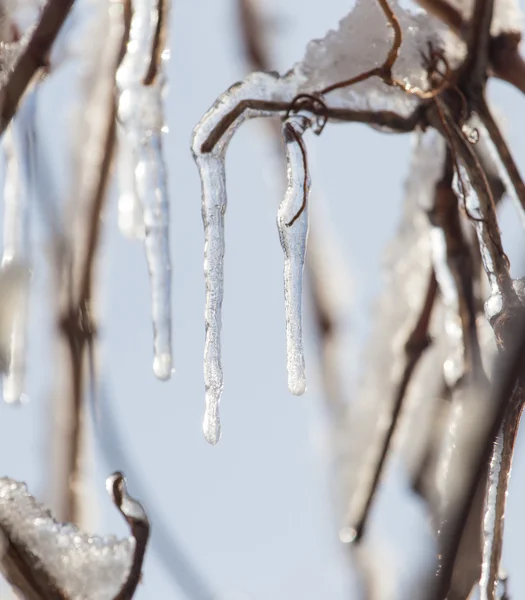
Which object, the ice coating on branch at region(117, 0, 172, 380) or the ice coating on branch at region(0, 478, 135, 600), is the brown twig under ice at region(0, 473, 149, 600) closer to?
the ice coating on branch at region(0, 478, 135, 600)

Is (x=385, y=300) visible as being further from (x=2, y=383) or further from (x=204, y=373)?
(x=2, y=383)

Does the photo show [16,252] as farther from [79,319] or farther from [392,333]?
[392,333]

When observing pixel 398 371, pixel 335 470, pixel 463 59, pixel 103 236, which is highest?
pixel 463 59

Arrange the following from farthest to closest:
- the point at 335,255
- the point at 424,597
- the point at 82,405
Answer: the point at 335,255 < the point at 82,405 < the point at 424,597

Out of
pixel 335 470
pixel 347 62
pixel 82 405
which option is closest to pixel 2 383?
pixel 82 405

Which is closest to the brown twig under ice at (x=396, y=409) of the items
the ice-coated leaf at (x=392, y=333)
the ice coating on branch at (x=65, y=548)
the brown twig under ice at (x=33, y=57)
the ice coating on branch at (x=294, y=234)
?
the ice-coated leaf at (x=392, y=333)

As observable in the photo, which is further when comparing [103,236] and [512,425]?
[103,236]

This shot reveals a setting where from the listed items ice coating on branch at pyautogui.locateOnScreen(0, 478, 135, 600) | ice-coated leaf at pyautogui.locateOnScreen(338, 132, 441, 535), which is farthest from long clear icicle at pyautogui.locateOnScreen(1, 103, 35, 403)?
ice-coated leaf at pyautogui.locateOnScreen(338, 132, 441, 535)
